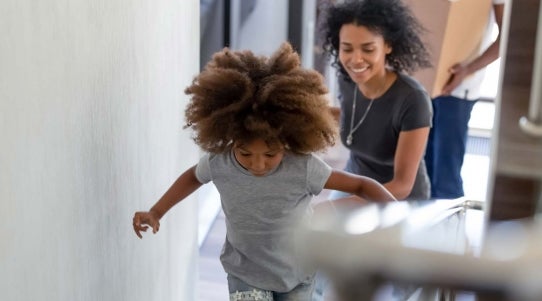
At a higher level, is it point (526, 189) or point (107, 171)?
point (526, 189)

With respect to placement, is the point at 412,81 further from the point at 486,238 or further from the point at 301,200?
the point at 486,238

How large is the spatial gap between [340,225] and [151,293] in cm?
147

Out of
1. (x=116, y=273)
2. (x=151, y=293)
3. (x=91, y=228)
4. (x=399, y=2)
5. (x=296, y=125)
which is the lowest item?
(x=151, y=293)

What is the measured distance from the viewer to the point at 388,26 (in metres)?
2.00

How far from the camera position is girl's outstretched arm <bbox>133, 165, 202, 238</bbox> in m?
1.49

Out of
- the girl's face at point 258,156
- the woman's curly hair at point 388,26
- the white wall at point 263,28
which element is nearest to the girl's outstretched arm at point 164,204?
the girl's face at point 258,156

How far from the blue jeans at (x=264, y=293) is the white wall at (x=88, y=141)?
0.71ft

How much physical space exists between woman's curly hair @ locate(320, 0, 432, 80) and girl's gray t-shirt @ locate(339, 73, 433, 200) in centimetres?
9

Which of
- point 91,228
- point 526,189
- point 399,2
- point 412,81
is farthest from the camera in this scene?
point 399,2

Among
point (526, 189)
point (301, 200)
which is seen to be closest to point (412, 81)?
point (301, 200)

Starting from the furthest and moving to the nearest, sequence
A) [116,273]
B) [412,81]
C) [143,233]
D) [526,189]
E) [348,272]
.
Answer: [412,81]
[143,233]
[116,273]
[526,189]
[348,272]

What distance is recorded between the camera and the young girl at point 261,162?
4.63 feet

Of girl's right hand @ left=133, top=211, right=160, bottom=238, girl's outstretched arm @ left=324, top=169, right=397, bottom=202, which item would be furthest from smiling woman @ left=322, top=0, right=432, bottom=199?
girl's right hand @ left=133, top=211, right=160, bottom=238

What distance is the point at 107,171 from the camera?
140cm
